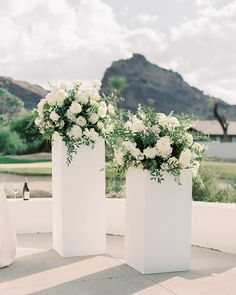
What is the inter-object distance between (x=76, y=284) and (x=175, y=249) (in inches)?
40.3

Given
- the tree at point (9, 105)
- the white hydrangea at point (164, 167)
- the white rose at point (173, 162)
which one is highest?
the tree at point (9, 105)

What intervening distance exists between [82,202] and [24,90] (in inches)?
2274

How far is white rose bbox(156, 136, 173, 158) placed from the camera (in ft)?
17.3

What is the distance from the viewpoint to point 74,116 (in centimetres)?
613

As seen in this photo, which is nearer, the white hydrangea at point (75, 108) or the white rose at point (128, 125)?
the white rose at point (128, 125)

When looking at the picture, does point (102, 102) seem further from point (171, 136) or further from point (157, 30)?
point (157, 30)

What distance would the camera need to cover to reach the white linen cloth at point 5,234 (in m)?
5.61

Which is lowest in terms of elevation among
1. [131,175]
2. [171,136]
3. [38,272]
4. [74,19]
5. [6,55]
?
[38,272]

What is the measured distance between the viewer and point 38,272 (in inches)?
216

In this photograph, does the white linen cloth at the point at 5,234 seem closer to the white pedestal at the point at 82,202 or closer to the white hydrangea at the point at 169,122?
the white pedestal at the point at 82,202

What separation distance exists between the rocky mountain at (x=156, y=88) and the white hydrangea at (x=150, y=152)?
67155 millimetres

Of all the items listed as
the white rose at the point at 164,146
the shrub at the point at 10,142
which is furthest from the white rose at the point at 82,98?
the shrub at the point at 10,142

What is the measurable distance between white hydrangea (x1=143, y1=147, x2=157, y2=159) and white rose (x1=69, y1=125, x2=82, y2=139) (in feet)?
3.23

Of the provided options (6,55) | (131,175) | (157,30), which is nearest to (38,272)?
(131,175)
